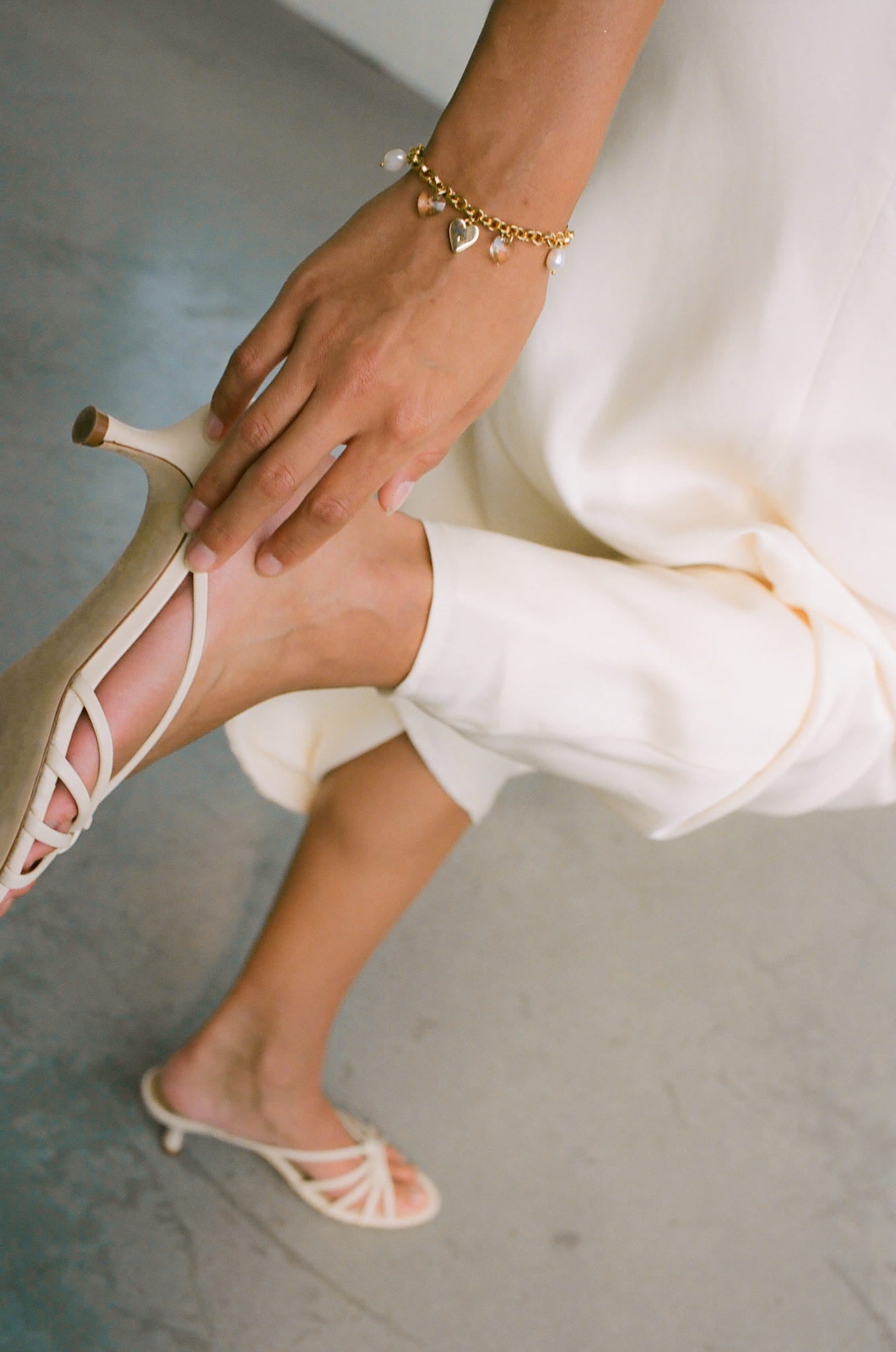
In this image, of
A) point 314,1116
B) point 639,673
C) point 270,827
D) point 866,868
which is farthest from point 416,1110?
point 866,868

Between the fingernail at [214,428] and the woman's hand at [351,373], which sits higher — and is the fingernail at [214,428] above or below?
below

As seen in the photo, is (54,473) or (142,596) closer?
(142,596)

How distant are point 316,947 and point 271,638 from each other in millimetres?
368

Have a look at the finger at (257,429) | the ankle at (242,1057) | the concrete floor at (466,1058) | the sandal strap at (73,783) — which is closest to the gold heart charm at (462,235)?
the finger at (257,429)

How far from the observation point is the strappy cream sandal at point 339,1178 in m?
1.02

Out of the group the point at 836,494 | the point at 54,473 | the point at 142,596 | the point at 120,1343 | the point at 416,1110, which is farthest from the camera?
the point at 54,473

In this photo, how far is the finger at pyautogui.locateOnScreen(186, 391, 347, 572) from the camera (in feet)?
1.98

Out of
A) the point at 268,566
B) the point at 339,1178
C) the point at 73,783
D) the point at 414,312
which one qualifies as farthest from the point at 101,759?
the point at 339,1178

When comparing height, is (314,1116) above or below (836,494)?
below

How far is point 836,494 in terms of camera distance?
2.48 ft

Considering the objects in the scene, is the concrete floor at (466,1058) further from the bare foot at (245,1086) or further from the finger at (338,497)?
the finger at (338,497)

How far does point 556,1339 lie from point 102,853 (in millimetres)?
582

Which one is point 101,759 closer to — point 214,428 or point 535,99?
point 214,428

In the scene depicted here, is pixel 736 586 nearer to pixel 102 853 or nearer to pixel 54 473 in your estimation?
pixel 102 853
